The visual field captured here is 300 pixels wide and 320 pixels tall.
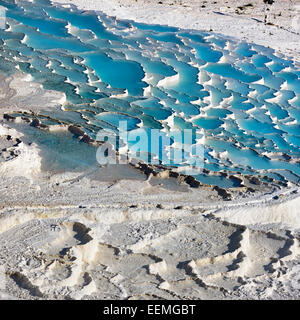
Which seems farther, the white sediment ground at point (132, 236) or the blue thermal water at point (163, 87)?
the blue thermal water at point (163, 87)

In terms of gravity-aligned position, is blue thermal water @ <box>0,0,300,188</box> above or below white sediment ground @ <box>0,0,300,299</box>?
below

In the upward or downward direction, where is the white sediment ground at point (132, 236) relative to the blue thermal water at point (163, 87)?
upward

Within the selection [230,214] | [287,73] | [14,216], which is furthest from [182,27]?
[14,216]

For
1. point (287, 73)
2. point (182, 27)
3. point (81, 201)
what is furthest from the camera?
point (182, 27)

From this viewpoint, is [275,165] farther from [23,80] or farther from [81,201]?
[23,80]
